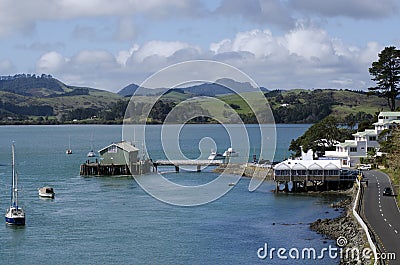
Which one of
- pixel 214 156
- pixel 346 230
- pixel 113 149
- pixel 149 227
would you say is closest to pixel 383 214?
pixel 346 230

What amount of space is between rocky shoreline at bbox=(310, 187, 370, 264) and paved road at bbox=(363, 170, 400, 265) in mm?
936

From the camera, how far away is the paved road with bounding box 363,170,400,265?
36031 millimetres

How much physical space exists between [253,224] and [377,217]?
33.0 feet

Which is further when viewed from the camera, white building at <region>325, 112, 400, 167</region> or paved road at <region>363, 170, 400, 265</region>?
white building at <region>325, 112, 400, 167</region>

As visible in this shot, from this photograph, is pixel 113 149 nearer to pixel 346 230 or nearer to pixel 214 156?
pixel 214 156

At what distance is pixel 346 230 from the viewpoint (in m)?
45.0

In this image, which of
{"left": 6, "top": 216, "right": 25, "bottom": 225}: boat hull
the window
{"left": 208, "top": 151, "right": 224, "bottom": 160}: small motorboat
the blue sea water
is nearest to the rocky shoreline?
the blue sea water

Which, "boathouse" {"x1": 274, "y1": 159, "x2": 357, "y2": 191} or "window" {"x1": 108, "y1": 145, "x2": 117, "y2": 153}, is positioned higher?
"window" {"x1": 108, "y1": 145, "x2": 117, "y2": 153}

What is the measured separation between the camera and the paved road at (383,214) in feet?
118

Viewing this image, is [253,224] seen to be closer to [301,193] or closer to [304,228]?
[304,228]

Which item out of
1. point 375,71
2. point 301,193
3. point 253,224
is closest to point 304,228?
point 253,224

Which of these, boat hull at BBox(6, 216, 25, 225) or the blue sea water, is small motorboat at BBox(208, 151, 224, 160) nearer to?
the blue sea water

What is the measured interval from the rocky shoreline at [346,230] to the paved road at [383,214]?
0.94 meters

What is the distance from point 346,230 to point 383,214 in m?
2.84
